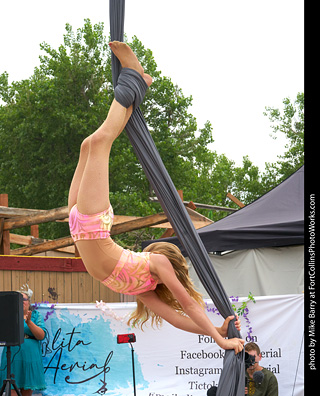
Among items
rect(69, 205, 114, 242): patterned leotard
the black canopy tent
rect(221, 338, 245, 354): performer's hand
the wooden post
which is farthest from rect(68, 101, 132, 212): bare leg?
the wooden post

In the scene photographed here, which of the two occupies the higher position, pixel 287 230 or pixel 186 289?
pixel 287 230

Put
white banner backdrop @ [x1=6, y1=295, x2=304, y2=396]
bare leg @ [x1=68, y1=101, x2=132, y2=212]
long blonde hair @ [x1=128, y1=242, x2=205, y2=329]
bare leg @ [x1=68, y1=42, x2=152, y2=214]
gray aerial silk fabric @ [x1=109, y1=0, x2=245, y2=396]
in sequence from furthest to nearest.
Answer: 1. white banner backdrop @ [x1=6, y1=295, x2=304, y2=396]
2. long blonde hair @ [x1=128, y1=242, x2=205, y2=329]
3. gray aerial silk fabric @ [x1=109, y1=0, x2=245, y2=396]
4. bare leg @ [x1=68, y1=101, x2=132, y2=212]
5. bare leg @ [x1=68, y1=42, x2=152, y2=214]

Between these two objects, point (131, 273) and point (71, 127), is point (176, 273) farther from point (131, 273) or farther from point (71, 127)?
point (71, 127)

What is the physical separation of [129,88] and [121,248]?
3.33 ft

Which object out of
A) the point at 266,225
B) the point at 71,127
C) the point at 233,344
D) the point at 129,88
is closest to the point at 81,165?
the point at 129,88

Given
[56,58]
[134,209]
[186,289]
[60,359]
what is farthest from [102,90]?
[186,289]

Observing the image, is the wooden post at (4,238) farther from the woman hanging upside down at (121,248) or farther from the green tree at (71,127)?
the green tree at (71,127)

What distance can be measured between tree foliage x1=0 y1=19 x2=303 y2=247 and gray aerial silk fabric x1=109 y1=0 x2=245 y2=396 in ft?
52.0

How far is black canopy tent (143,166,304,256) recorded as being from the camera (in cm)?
732

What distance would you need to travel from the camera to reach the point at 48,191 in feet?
72.1

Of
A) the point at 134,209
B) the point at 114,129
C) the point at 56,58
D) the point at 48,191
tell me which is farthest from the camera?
the point at 56,58

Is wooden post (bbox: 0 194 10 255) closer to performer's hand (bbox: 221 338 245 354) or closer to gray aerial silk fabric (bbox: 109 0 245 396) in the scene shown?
gray aerial silk fabric (bbox: 109 0 245 396)
